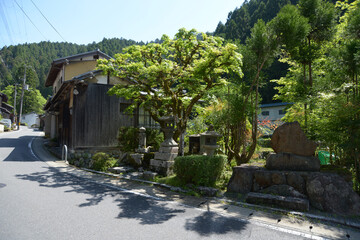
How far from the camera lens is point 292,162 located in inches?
270

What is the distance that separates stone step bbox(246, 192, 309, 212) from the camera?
5719 millimetres

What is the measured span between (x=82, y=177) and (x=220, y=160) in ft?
20.2


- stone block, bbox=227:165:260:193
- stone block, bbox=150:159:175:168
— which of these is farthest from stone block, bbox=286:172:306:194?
stone block, bbox=150:159:175:168

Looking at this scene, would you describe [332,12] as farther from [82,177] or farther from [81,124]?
[81,124]

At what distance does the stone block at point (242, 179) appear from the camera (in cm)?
728

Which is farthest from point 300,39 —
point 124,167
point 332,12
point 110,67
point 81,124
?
point 81,124

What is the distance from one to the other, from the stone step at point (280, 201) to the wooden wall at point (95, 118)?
10.9 m

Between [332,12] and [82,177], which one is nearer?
[332,12]

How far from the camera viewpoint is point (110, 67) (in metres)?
9.99

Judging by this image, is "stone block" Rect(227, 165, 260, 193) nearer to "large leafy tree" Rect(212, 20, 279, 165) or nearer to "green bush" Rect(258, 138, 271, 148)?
"large leafy tree" Rect(212, 20, 279, 165)

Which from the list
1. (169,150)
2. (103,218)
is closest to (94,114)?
(169,150)

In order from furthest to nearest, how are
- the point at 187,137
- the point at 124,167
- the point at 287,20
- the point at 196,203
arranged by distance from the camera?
1. the point at 187,137
2. the point at 124,167
3. the point at 287,20
4. the point at 196,203

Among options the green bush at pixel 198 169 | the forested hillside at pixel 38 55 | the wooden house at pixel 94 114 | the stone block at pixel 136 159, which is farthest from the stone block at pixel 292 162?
the forested hillside at pixel 38 55

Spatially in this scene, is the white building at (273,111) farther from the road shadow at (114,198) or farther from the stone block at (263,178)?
the road shadow at (114,198)
